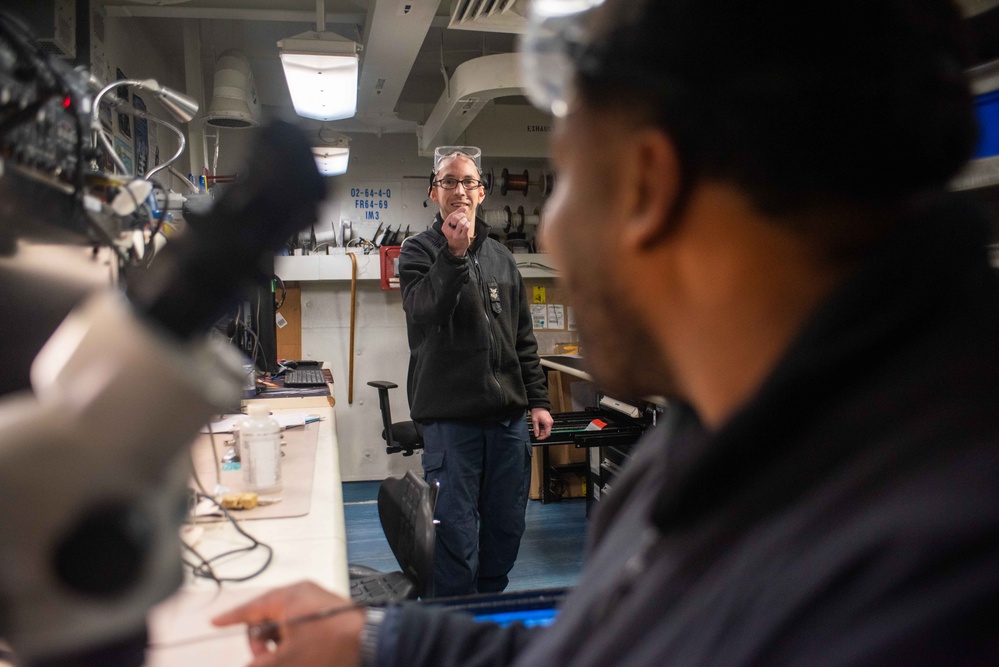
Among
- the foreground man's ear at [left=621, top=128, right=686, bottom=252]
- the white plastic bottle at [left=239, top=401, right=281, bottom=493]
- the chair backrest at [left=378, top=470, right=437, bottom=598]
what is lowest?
the chair backrest at [left=378, top=470, right=437, bottom=598]

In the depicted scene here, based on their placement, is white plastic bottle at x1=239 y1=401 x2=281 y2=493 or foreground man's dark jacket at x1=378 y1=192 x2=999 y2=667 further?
white plastic bottle at x1=239 y1=401 x2=281 y2=493

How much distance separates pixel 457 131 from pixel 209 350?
148 inches

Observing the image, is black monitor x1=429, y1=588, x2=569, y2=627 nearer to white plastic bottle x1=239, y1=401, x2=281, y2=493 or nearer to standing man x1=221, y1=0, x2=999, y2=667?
standing man x1=221, y1=0, x2=999, y2=667

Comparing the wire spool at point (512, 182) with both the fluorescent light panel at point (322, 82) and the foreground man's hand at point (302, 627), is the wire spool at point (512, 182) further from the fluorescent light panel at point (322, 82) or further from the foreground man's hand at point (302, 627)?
the foreground man's hand at point (302, 627)

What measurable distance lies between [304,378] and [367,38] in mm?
1674

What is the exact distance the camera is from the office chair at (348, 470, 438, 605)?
143cm

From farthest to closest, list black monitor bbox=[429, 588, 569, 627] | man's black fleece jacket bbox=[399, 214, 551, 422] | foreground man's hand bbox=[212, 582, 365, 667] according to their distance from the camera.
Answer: man's black fleece jacket bbox=[399, 214, 551, 422], black monitor bbox=[429, 588, 569, 627], foreground man's hand bbox=[212, 582, 365, 667]

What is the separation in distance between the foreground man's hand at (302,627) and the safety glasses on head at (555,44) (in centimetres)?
59

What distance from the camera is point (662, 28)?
1.48 ft

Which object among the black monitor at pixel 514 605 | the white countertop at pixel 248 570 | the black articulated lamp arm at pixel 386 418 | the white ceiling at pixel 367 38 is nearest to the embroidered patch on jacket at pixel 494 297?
the white countertop at pixel 248 570

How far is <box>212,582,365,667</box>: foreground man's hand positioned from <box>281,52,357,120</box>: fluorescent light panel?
2.50 m

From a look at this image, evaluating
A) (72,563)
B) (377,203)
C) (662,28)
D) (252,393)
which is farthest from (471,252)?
(377,203)

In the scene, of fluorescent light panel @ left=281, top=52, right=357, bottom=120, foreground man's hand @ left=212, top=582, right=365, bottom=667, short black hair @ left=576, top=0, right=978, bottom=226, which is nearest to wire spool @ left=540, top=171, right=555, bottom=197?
fluorescent light panel @ left=281, top=52, right=357, bottom=120

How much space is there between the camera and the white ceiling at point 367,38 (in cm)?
296
